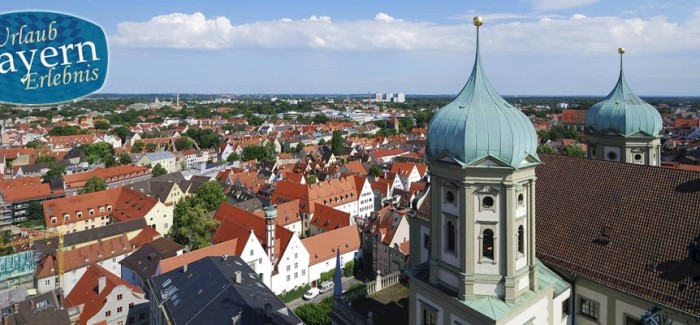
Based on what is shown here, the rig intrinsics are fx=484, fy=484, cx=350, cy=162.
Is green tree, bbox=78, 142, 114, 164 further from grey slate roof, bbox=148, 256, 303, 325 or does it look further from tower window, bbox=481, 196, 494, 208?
tower window, bbox=481, 196, 494, 208

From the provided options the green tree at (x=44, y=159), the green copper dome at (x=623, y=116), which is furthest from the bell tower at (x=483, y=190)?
the green tree at (x=44, y=159)

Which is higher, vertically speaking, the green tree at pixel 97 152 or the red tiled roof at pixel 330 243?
the green tree at pixel 97 152

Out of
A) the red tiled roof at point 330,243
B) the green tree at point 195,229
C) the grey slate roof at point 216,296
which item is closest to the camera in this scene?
the grey slate roof at point 216,296

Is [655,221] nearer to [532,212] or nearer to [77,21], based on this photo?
[532,212]

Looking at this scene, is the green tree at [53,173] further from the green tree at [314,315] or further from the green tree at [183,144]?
the green tree at [314,315]

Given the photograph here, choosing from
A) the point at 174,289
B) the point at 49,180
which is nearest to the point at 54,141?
the point at 49,180

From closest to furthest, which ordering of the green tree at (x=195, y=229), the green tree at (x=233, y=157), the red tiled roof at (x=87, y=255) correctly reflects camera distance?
the red tiled roof at (x=87, y=255) < the green tree at (x=195, y=229) < the green tree at (x=233, y=157)

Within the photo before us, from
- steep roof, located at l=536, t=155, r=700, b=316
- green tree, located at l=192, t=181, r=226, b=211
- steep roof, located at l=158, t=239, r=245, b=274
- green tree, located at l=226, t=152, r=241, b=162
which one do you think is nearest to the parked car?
steep roof, located at l=158, t=239, r=245, b=274

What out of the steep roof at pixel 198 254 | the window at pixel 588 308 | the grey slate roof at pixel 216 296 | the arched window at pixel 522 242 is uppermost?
the arched window at pixel 522 242
